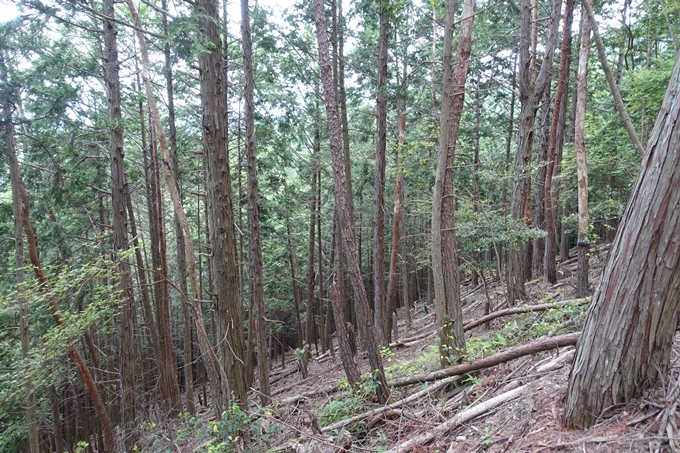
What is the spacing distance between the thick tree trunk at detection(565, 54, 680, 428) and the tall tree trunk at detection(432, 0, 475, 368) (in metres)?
3.20

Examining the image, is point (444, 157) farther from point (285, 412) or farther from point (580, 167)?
point (285, 412)

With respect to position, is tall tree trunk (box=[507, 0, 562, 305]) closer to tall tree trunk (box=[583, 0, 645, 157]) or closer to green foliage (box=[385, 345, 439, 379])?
green foliage (box=[385, 345, 439, 379])

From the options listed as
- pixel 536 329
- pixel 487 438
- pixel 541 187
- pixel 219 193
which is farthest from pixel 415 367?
pixel 541 187

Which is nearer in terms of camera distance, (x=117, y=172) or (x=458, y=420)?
(x=458, y=420)

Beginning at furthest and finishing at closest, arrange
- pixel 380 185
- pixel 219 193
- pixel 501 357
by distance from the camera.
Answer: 1. pixel 380 185
2. pixel 219 193
3. pixel 501 357

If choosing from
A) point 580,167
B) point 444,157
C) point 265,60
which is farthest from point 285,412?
point 265,60

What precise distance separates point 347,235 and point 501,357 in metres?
2.55

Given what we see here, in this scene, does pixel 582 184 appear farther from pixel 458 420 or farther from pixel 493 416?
pixel 458 420

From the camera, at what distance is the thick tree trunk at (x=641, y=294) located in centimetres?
232

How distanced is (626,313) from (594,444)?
0.93 m

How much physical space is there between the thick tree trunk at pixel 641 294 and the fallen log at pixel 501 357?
1.72 m

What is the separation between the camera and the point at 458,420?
407 cm

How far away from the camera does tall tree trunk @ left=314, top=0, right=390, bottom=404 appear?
17.5 ft

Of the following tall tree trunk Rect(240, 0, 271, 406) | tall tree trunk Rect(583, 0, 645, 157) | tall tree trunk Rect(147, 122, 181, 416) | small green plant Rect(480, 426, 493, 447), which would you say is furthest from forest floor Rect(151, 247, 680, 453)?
tall tree trunk Rect(147, 122, 181, 416)
